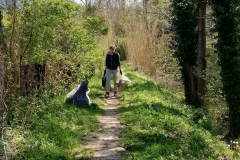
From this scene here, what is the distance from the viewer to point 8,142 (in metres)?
6.85

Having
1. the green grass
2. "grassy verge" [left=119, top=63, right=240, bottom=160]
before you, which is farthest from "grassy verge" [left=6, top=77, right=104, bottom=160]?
"grassy verge" [left=119, top=63, right=240, bottom=160]

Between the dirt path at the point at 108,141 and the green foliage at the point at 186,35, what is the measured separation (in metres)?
5.61

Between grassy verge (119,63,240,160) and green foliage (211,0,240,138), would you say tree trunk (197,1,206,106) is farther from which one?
grassy verge (119,63,240,160)

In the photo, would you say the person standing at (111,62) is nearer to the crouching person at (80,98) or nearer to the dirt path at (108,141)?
the crouching person at (80,98)

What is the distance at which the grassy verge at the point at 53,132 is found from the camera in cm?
687

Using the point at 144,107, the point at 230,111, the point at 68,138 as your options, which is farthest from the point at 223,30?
the point at 68,138

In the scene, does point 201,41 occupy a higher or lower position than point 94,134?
higher

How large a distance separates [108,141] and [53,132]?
48.9 inches

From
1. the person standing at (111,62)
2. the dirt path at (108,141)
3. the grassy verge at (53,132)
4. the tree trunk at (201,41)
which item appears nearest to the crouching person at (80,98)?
the grassy verge at (53,132)

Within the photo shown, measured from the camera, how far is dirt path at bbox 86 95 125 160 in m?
7.38

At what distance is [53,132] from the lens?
27.0 ft

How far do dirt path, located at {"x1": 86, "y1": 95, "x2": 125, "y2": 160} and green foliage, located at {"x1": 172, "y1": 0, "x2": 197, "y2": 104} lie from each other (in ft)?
18.4

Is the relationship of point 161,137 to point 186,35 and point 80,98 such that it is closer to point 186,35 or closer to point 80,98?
point 80,98

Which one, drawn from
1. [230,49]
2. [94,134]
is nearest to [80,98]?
[94,134]
